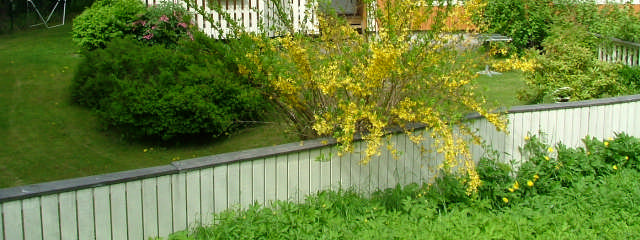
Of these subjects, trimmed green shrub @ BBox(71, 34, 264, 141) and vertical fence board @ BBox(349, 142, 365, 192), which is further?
trimmed green shrub @ BBox(71, 34, 264, 141)

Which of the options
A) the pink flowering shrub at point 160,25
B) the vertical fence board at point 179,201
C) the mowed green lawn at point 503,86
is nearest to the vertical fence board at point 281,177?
the vertical fence board at point 179,201

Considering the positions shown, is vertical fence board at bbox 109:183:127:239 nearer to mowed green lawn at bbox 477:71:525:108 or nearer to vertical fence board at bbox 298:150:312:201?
vertical fence board at bbox 298:150:312:201

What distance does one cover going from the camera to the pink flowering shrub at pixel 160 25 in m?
9.74

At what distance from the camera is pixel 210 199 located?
497cm

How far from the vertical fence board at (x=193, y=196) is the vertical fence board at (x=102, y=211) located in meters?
0.59

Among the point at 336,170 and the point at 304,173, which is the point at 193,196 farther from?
the point at 336,170

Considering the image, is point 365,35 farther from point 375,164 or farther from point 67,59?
point 67,59

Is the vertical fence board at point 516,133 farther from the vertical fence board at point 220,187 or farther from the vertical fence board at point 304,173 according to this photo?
the vertical fence board at point 220,187

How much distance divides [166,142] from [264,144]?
1109mm

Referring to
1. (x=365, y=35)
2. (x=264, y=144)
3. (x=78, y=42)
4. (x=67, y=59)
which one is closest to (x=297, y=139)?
(x=264, y=144)

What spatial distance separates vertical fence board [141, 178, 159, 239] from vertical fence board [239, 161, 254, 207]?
700mm

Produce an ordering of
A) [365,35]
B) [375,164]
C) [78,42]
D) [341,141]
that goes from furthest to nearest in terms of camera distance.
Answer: [78,42], [365,35], [375,164], [341,141]

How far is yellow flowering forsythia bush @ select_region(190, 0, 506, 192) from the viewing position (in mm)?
5480

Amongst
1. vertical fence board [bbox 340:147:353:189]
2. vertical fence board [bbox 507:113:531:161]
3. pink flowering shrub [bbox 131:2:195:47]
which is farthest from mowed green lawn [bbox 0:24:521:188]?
vertical fence board [bbox 340:147:353:189]
